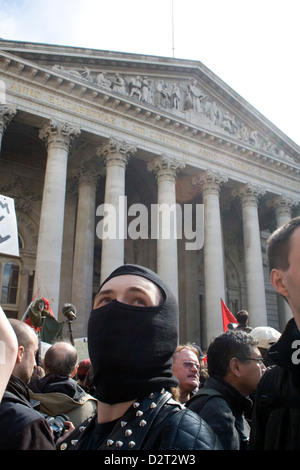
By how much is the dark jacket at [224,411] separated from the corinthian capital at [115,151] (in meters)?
16.6

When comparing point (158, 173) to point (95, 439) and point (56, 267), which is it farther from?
point (95, 439)

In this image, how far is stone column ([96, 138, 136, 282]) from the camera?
59.1 feet

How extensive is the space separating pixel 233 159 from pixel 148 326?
2261 centimetres

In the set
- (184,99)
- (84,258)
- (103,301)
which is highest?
(184,99)

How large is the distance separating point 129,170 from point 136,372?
2354 cm

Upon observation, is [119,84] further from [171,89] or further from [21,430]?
[21,430]

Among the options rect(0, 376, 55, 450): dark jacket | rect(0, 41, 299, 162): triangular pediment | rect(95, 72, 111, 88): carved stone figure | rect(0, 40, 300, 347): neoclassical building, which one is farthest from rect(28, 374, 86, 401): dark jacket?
rect(95, 72, 111, 88): carved stone figure

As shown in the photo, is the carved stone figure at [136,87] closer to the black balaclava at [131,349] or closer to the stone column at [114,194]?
the stone column at [114,194]

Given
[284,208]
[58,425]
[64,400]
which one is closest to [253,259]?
Result: [284,208]

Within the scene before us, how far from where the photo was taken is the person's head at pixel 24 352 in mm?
3291

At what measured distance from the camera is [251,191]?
2394 centimetres

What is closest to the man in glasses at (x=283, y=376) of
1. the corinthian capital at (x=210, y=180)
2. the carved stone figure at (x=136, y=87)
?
the carved stone figure at (x=136, y=87)

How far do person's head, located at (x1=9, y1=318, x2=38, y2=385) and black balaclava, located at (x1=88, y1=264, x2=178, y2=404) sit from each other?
1148 mm

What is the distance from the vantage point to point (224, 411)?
3109 millimetres
